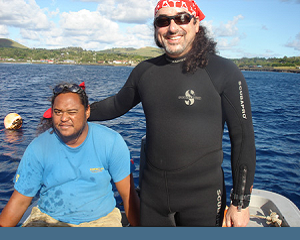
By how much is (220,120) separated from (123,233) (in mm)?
1501

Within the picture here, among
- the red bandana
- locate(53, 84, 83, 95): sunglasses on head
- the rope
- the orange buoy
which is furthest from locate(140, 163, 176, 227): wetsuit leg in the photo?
the orange buoy

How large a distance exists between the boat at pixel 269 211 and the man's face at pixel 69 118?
94cm

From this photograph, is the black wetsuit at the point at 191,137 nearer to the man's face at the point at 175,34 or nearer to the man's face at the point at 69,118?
the man's face at the point at 175,34

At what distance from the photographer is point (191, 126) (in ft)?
8.26

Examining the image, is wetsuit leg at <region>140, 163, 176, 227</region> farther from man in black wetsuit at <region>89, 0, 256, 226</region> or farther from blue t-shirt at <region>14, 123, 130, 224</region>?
blue t-shirt at <region>14, 123, 130, 224</region>

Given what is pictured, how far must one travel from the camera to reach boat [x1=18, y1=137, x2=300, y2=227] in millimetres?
3702

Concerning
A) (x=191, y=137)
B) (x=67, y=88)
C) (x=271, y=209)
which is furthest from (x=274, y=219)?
(x=67, y=88)

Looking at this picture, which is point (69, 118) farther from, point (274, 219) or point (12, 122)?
point (12, 122)

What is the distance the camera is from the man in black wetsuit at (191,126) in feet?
7.94

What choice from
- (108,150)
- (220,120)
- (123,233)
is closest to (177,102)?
(220,120)

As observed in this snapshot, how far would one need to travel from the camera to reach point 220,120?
257 centimetres

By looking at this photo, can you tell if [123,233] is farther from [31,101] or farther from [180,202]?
[31,101]

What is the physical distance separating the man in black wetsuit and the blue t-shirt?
46 centimetres

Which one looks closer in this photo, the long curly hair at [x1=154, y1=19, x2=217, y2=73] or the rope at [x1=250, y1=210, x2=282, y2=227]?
the long curly hair at [x1=154, y1=19, x2=217, y2=73]
